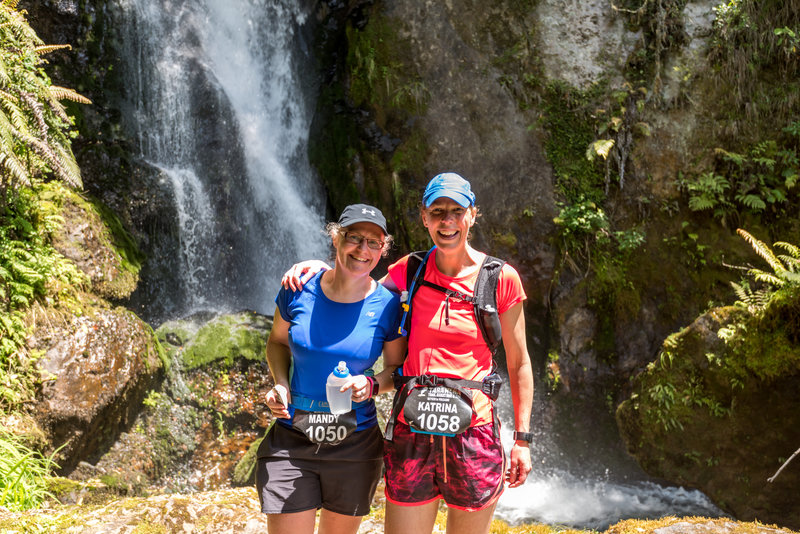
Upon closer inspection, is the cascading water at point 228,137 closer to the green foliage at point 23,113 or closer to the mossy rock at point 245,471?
the mossy rock at point 245,471

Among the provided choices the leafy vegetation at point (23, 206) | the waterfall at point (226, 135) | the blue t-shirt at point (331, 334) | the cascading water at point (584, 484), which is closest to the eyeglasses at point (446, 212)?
the blue t-shirt at point (331, 334)

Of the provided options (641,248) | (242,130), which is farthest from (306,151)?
(641,248)

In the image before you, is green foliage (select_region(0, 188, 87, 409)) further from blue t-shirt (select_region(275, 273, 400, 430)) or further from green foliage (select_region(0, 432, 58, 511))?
blue t-shirt (select_region(275, 273, 400, 430))

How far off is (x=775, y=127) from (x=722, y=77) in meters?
1.18

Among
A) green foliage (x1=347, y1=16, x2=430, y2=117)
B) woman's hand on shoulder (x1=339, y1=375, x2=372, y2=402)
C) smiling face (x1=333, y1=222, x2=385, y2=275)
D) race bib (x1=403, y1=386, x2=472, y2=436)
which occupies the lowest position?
race bib (x1=403, y1=386, x2=472, y2=436)

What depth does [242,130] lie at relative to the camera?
1084cm

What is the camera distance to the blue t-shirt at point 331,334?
241cm

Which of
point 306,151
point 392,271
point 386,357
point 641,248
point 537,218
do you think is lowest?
point 386,357

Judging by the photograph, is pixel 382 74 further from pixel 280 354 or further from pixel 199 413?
pixel 280 354

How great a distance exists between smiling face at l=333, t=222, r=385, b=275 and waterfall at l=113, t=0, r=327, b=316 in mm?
7635

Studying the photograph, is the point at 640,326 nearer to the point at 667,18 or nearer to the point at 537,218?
the point at 537,218

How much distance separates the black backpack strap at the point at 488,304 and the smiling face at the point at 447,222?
0.62 feet

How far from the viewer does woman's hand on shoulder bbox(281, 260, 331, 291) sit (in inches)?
100

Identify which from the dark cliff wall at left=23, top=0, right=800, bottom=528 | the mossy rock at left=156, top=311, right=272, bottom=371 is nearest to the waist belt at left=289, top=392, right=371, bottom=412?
the mossy rock at left=156, top=311, right=272, bottom=371
